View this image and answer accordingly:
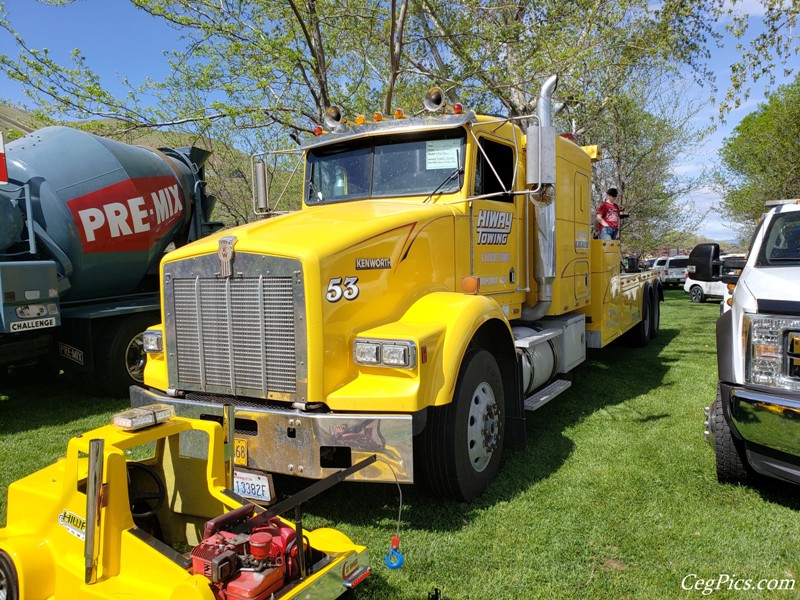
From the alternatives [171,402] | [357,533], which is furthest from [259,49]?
[357,533]

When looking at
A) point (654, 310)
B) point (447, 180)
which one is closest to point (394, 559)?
point (447, 180)

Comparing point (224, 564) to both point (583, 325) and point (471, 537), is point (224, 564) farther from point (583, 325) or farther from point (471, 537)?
point (583, 325)

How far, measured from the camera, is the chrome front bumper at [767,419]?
3.27m

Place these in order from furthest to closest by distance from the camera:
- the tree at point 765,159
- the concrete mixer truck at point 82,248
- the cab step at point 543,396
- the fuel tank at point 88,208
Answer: the tree at point 765,159, the fuel tank at point 88,208, the concrete mixer truck at point 82,248, the cab step at point 543,396

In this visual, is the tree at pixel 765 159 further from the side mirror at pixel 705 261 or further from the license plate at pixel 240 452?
the license plate at pixel 240 452

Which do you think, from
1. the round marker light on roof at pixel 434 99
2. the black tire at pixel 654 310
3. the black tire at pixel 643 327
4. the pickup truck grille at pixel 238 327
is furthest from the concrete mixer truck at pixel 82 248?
the black tire at pixel 654 310

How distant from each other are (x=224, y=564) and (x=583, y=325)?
5576mm

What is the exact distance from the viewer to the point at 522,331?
5.75 metres

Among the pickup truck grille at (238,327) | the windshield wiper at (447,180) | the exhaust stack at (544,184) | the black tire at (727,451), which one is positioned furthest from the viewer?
the windshield wiper at (447,180)

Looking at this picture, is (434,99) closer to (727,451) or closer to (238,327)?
(238,327)

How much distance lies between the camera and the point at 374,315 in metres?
3.82

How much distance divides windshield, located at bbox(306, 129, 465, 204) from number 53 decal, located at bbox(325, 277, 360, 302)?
4.72 ft

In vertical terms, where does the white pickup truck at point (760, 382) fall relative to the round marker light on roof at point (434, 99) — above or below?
below

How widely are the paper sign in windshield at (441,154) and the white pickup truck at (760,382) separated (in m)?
2.33
